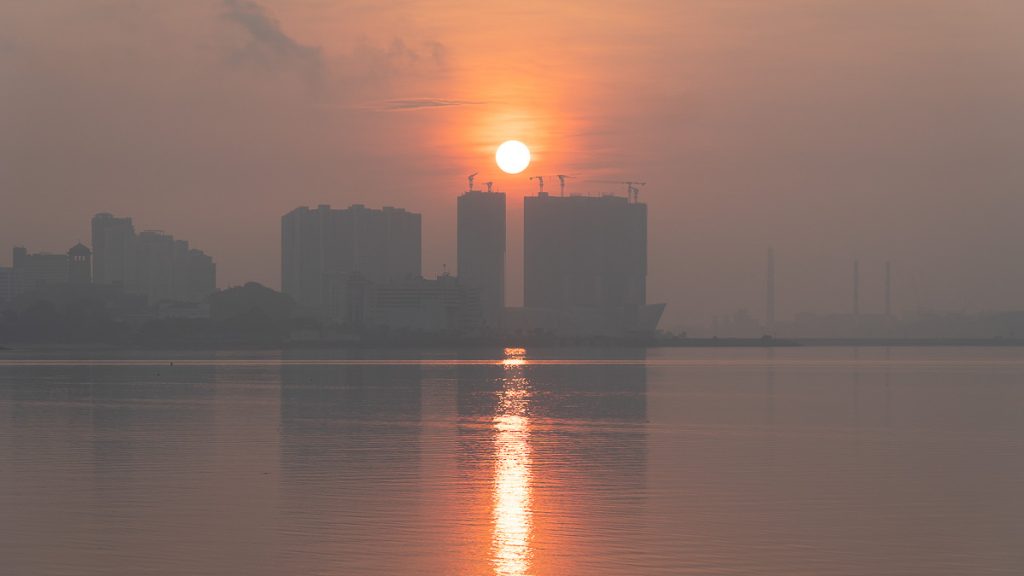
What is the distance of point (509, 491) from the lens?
115 feet

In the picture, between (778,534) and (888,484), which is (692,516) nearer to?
(778,534)

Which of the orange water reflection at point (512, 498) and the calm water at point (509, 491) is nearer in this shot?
the orange water reflection at point (512, 498)

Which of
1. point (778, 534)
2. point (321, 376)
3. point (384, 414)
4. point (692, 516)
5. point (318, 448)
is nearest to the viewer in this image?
point (778, 534)

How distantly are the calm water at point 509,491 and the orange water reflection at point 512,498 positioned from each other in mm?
91

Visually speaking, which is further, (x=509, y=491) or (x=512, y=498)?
(x=509, y=491)

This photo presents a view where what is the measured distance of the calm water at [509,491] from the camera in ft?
83.9

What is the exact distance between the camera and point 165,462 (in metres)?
41.9

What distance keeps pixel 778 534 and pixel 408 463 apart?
16.3 metres

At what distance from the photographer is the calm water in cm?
2558

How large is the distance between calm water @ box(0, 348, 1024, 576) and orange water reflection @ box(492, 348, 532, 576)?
0.09 meters

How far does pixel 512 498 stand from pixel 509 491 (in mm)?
1377

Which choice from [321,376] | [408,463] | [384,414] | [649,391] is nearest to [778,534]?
[408,463]

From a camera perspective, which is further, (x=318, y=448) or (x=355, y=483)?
(x=318, y=448)

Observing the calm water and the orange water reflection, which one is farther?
the calm water
